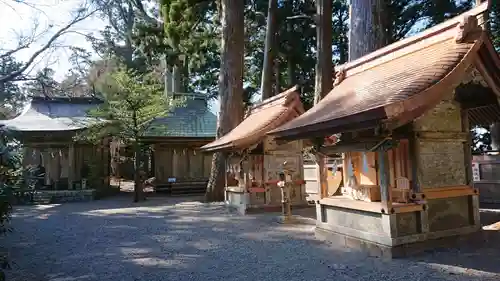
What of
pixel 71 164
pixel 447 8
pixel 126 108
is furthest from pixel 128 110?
pixel 447 8

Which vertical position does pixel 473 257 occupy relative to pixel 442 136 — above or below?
below

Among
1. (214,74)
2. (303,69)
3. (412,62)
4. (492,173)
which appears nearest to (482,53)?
(412,62)

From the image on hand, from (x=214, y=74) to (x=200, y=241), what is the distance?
52.7 ft

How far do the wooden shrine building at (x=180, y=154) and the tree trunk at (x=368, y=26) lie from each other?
10815 millimetres

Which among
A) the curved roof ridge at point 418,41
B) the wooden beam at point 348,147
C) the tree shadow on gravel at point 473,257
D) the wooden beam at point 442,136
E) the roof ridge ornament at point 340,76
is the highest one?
the curved roof ridge at point 418,41

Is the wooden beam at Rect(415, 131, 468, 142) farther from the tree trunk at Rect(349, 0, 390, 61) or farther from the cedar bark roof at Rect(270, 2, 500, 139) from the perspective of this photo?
the tree trunk at Rect(349, 0, 390, 61)

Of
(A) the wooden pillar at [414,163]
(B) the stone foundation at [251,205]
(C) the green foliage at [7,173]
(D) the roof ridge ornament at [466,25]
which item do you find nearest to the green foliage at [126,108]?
(B) the stone foundation at [251,205]

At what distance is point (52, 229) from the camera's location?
8.57 m

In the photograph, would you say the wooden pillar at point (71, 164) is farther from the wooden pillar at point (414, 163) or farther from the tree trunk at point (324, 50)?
the wooden pillar at point (414, 163)

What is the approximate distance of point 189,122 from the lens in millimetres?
18938

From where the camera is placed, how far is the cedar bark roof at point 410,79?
4.27 meters

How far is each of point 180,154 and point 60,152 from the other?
5545mm

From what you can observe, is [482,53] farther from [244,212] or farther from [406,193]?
[244,212]

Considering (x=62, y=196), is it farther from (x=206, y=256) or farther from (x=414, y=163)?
(x=414, y=163)
